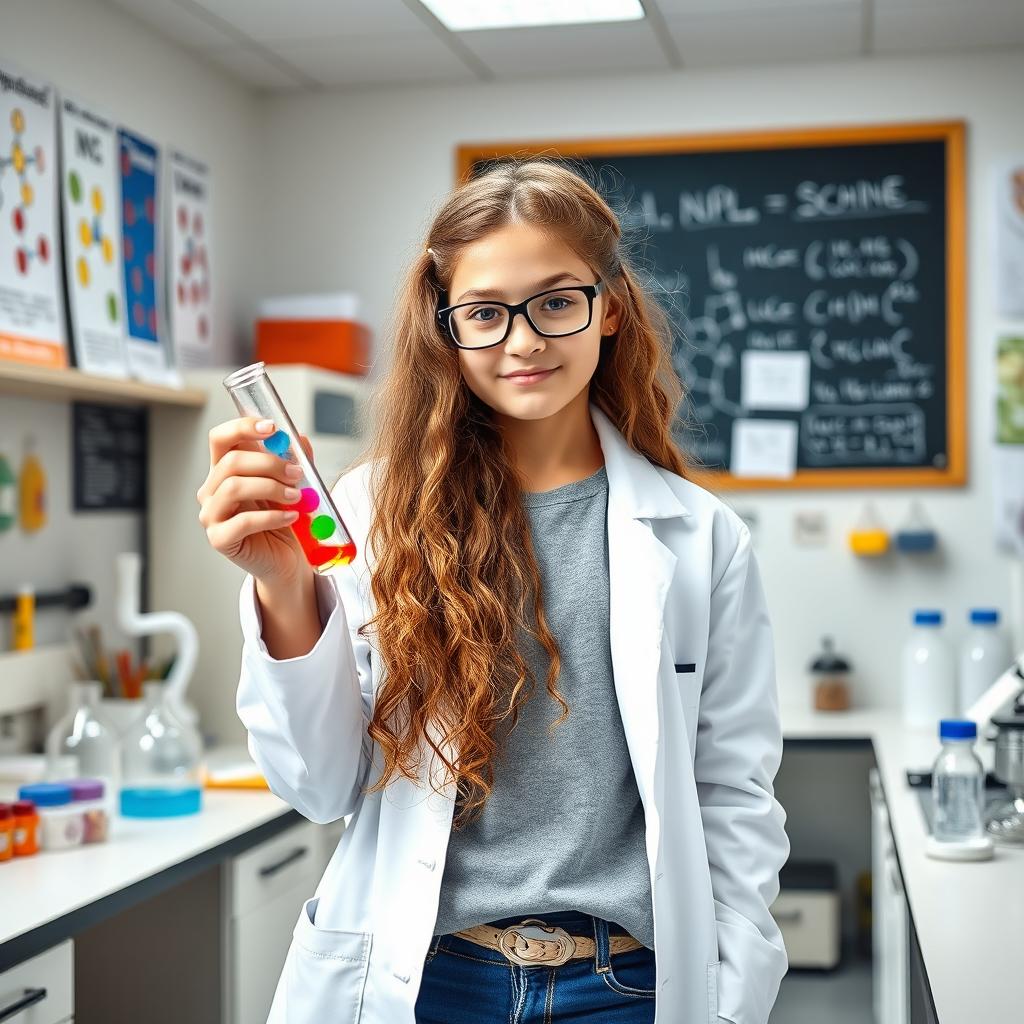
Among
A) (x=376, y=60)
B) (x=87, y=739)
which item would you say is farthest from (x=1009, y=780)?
(x=376, y=60)

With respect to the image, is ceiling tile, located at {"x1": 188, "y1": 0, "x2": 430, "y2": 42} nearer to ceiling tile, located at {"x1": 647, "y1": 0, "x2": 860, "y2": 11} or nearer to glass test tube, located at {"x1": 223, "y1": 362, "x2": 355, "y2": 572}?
ceiling tile, located at {"x1": 647, "y1": 0, "x2": 860, "y2": 11}

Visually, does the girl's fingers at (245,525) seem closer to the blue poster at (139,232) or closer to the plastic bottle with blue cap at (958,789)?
the plastic bottle with blue cap at (958,789)

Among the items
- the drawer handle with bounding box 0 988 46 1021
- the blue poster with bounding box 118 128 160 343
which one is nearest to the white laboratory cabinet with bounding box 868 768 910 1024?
the drawer handle with bounding box 0 988 46 1021

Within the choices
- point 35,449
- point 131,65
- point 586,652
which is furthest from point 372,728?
point 131,65

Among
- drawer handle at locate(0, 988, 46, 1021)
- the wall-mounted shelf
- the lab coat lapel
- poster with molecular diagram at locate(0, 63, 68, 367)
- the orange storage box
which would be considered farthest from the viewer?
the orange storage box

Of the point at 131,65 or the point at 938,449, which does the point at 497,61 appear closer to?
the point at 131,65

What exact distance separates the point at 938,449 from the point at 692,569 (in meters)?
2.38

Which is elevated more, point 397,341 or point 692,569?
point 397,341

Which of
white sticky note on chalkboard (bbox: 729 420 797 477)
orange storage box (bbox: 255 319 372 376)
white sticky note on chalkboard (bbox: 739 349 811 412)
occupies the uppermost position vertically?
orange storage box (bbox: 255 319 372 376)

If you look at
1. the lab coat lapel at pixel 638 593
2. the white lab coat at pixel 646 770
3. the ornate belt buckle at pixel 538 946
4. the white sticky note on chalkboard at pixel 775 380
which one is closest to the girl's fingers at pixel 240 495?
the white lab coat at pixel 646 770

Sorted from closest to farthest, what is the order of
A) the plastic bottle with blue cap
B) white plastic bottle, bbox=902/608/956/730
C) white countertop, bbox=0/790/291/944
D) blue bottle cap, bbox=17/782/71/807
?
white countertop, bbox=0/790/291/944 → the plastic bottle with blue cap → blue bottle cap, bbox=17/782/71/807 → white plastic bottle, bbox=902/608/956/730

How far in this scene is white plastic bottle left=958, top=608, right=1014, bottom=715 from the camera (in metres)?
3.23

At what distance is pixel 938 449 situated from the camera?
357 centimetres

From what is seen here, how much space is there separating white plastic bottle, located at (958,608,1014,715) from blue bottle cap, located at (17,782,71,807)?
216 centimetres
